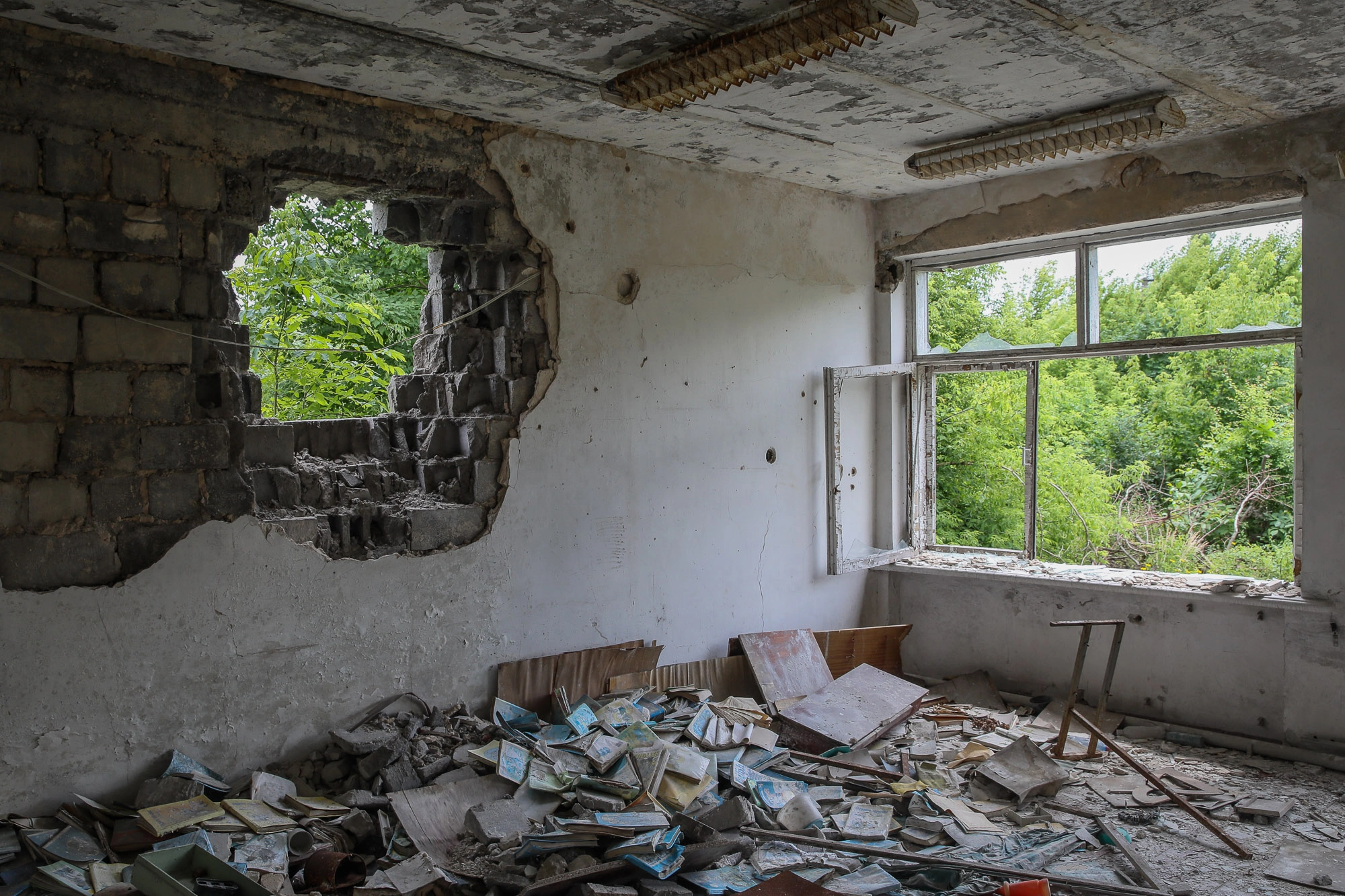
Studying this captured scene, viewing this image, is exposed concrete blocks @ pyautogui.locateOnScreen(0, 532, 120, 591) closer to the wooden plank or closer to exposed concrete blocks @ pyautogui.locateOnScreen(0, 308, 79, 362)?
exposed concrete blocks @ pyautogui.locateOnScreen(0, 308, 79, 362)

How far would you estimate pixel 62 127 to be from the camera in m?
3.07

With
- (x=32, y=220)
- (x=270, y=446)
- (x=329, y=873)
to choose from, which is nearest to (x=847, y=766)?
(x=329, y=873)

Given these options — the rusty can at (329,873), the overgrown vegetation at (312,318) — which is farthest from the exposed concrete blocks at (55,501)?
the overgrown vegetation at (312,318)

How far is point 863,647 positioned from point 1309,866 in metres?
2.48

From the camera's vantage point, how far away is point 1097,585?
16.2 feet

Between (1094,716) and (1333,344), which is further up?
(1333,344)

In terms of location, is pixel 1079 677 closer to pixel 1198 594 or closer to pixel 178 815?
pixel 1198 594

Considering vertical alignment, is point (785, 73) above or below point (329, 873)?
above

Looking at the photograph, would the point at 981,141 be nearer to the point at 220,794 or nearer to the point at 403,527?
the point at 403,527

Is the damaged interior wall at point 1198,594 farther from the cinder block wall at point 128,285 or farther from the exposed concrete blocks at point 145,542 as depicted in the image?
the exposed concrete blocks at point 145,542

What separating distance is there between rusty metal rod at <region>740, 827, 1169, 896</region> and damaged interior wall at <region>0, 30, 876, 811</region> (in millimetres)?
1465

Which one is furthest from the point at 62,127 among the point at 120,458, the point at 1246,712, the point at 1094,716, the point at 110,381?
the point at 1246,712

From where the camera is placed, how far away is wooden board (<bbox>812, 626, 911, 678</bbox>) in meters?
5.34

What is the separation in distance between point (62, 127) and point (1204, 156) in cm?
508
